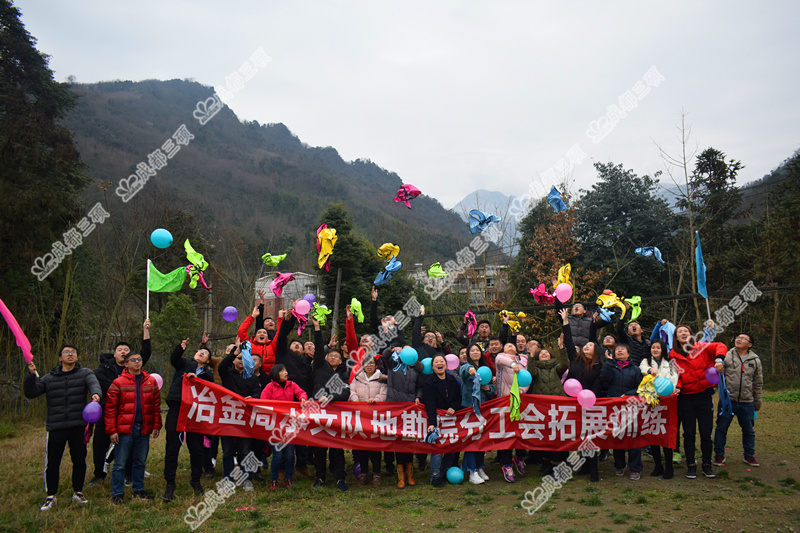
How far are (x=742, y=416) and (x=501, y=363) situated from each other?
10.4ft

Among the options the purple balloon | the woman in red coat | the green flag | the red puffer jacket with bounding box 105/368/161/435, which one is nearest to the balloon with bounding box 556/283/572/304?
the woman in red coat

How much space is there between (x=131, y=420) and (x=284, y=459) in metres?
2.01

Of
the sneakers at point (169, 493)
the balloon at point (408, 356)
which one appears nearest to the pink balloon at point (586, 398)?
the balloon at point (408, 356)

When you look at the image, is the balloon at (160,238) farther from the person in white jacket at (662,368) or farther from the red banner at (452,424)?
the person in white jacket at (662,368)

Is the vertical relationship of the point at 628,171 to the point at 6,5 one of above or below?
below

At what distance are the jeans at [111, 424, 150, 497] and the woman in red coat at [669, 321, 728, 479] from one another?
6.62 m

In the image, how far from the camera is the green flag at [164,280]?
7527 millimetres

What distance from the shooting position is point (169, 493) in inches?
252

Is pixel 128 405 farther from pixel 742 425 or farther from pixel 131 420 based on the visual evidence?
pixel 742 425

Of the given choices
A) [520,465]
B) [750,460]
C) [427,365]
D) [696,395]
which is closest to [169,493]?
[427,365]

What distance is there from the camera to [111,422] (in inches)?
245

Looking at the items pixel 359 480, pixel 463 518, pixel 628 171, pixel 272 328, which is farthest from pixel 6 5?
pixel 628 171

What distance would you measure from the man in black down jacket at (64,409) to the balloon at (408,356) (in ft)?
11.9

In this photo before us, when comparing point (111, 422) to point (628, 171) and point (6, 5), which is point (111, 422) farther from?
point (628, 171)
